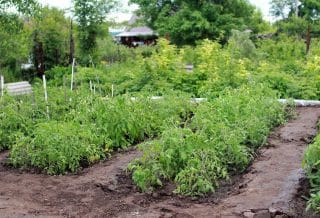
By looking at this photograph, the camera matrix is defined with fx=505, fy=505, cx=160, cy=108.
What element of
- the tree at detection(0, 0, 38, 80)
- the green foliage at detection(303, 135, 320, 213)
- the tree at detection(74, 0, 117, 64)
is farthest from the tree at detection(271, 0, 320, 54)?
the green foliage at detection(303, 135, 320, 213)

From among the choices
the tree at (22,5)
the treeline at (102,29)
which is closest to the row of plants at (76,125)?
the tree at (22,5)

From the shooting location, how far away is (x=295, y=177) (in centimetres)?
482

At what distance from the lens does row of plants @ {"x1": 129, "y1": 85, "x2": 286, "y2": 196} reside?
4.89 m

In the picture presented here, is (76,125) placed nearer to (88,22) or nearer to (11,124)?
(11,124)

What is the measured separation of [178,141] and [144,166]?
1.43 ft

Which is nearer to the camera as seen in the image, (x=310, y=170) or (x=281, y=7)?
(x=310, y=170)

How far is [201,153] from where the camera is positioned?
5090 millimetres

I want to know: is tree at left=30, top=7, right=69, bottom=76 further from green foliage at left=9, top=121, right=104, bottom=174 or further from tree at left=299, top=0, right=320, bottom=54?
tree at left=299, top=0, right=320, bottom=54

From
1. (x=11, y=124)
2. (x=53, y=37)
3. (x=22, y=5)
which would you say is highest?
(x=22, y=5)

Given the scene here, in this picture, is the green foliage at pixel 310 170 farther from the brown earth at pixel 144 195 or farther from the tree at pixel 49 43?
the tree at pixel 49 43

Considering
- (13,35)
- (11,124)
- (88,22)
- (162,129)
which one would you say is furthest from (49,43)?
(162,129)

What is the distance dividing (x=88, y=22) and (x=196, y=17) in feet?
14.4

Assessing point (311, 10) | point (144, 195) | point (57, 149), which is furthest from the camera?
point (311, 10)

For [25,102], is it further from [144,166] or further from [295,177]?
[295,177]
